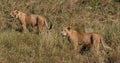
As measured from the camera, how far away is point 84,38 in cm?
1045

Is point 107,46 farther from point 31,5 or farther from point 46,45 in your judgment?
point 31,5

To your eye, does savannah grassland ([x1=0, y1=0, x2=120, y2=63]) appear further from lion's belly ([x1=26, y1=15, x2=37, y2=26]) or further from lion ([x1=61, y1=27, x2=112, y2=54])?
lion's belly ([x1=26, y1=15, x2=37, y2=26])

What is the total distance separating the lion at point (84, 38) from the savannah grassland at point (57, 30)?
0.16 meters

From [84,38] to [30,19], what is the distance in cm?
229

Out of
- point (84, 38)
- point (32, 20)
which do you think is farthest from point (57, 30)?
point (84, 38)

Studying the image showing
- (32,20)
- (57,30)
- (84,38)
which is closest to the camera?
(84,38)

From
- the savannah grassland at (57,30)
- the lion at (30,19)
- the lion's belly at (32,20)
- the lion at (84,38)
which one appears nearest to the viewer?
the savannah grassland at (57,30)

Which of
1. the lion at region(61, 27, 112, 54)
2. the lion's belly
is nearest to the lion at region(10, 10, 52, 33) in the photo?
the lion's belly

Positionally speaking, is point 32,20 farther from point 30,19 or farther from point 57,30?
point 57,30

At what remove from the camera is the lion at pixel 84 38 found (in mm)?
10234

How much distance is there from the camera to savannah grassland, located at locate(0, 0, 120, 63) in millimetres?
9391

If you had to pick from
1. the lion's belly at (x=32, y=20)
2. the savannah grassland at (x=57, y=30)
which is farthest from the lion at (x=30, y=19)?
the savannah grassland at (x=57, y=30)

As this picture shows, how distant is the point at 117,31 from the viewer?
11.1 meters

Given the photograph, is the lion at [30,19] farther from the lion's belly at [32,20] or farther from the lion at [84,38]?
the lion at [84,38]
